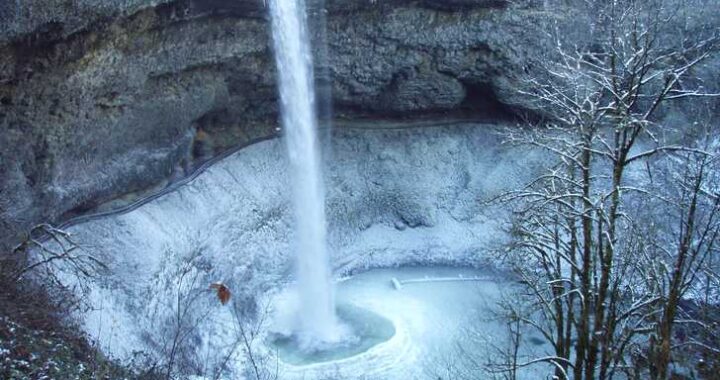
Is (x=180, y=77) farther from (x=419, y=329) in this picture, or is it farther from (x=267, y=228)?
(x=419, y=329)

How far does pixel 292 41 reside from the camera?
1741 cm

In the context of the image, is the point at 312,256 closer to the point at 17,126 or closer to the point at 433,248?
the point at 433,248

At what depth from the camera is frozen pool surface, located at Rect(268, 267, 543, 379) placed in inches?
560

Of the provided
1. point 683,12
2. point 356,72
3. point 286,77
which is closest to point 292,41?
point 286,77

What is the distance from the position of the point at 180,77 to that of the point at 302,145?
3046mm

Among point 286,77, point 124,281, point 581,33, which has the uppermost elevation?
point 581,33

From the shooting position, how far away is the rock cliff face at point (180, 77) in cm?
1291

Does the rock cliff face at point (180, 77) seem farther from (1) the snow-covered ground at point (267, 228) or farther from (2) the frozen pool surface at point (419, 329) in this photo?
(2) the frozen pool surface at point (419, 329)

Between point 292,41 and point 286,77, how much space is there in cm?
79

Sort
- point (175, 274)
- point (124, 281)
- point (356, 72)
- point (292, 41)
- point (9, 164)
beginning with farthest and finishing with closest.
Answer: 1. point (356, 72)
2. point (292, 41)
3. point (175, 274)
4. point (124, 281)
5. point (9, 164)

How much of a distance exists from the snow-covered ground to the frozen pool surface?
867 mm

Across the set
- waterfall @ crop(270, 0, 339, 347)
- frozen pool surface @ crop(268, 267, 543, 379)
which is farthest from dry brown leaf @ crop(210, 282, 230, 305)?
frozen pool surface @ crop(268, 267, 543, 379)

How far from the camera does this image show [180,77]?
16.6 metres

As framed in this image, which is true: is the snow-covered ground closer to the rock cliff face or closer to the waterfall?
the rock cliff face
